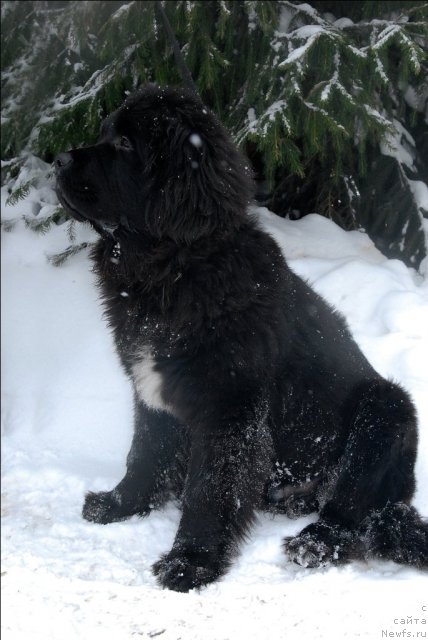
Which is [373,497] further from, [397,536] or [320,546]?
[320,546]

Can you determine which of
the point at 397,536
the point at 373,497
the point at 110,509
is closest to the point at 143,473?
the point at 110,509

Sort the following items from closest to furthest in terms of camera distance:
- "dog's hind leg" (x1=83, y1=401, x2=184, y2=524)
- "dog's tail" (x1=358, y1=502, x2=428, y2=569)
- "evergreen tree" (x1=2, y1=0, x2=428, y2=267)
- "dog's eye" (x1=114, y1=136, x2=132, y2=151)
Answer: "dog's tail" (x1=358, y1=502, x2=428, y2=569) < "dog's eye" (x1=114, y1=136, x2=132, y2=151) < "dog's hind leg" (x1=83, y1=401, x2=184, y2=524) < "evergreen tree" (x1=2, y1=0, x2=428, y2=267)

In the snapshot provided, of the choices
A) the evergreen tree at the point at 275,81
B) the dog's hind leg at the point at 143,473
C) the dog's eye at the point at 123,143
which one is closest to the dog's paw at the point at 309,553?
the dog's hind leg at the point at 143,473

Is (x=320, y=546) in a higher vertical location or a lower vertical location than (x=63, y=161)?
lower

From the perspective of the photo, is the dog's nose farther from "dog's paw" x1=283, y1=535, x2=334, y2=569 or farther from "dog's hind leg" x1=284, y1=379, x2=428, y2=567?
"dog's paw" x1=283, y1=535, x2=334, y2=569

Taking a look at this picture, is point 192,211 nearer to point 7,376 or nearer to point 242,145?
point 242,145

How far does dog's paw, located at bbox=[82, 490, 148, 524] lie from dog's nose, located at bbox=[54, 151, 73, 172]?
1683mm

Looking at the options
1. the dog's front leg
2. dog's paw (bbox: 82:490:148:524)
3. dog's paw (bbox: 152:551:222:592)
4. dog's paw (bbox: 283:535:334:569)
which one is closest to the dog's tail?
dog's paw (bbox: 283:535:334:569)

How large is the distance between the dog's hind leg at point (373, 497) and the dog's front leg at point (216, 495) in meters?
0.33

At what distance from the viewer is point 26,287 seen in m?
5.44

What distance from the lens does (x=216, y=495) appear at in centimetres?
288

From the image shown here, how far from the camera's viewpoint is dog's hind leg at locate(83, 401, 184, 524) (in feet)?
10.9

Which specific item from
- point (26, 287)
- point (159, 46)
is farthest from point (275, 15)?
point (26, 287)

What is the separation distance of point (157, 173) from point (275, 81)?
6.62ft
